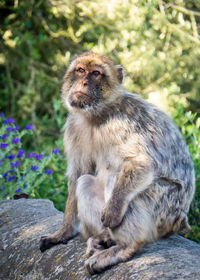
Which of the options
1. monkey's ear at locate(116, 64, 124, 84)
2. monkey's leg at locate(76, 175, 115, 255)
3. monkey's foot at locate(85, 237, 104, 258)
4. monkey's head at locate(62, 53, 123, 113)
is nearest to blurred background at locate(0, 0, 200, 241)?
monkey's ear at locate(116, 64, 124, 84)

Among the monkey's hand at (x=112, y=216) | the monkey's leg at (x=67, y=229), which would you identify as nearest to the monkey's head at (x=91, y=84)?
the monkey's leg at (x=67, y=229)

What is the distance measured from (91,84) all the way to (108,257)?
146 cm

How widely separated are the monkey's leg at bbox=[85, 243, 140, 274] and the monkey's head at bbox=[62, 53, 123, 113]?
120cm

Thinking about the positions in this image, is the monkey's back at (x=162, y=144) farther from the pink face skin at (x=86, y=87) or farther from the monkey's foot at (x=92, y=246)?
the monkey's foot at (x=92, y=246)

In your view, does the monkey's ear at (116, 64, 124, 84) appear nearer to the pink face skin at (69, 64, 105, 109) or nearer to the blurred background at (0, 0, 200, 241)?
the pink face skin at (69, 64, 105, 109)

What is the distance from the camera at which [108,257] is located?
10.8 feet

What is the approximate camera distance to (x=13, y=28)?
947cm

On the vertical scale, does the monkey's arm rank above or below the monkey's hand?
above

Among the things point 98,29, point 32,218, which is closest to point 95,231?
point 32,218

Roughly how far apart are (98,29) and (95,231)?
628 centimetres

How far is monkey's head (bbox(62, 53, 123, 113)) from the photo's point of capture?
3.94m

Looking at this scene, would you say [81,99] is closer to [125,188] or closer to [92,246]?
[125,188]

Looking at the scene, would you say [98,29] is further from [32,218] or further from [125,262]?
[125,262]

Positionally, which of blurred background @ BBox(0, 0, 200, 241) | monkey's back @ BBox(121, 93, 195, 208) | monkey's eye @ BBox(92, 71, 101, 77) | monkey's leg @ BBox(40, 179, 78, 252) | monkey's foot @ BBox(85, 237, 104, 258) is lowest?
monkey's foot @ BBox(85, 237, 104, 258)
